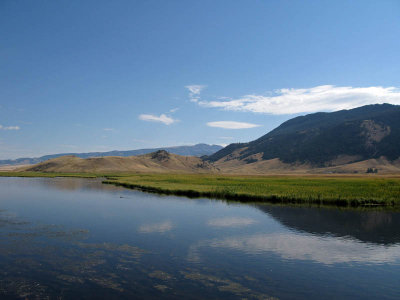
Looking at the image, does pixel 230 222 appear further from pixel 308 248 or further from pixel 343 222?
pixel 343 222

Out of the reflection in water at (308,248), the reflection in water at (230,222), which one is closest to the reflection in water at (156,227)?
the reflection in water at (230,222)

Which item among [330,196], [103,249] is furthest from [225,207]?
[103,249]

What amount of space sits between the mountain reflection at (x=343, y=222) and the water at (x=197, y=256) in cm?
13

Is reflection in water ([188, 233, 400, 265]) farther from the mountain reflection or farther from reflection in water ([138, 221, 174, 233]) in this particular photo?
reflection in water ([138, 221, 174, 233])

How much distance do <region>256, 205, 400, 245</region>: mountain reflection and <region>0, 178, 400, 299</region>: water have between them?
125 mm

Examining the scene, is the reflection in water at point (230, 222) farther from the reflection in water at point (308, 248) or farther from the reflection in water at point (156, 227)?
the reflection in water at point (308, 248)

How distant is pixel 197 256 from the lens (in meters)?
22.1

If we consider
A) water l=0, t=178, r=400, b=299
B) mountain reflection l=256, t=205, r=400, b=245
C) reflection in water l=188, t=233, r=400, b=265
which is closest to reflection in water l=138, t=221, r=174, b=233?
water l=0, t=178, r=400, b=299

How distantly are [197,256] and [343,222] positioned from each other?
21152 mm

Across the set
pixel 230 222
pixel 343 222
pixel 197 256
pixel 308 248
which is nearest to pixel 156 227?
pixel 230 222

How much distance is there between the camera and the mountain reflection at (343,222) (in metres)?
29.6

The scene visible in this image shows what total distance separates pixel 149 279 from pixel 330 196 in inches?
1650

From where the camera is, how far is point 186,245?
24875mm

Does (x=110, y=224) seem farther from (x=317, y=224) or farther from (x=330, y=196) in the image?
(x=330, y=196)
